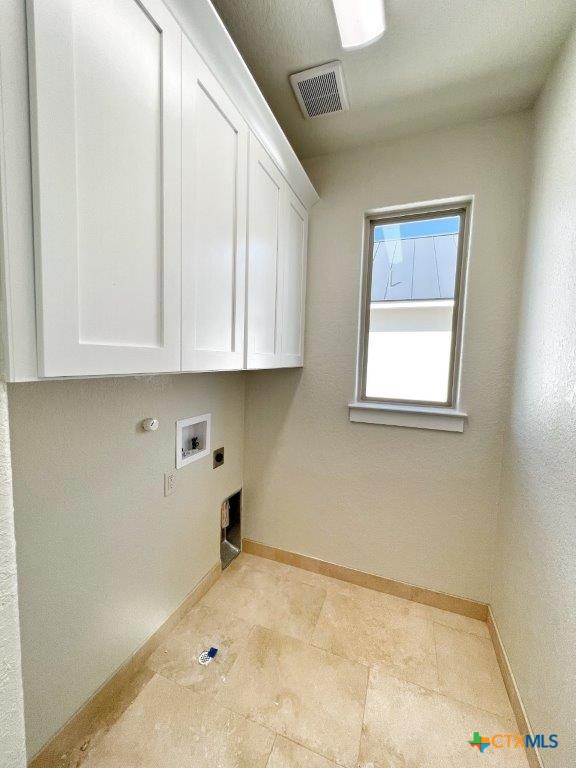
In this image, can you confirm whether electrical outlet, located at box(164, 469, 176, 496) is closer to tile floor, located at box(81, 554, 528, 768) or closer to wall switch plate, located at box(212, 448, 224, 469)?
wall switch plate, located at box(212, 448, 224, 469)

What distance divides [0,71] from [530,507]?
6.28 feet

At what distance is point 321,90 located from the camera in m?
1.34

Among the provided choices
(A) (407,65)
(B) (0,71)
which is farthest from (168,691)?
(A) (407,65)

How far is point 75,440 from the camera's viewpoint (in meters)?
0.99

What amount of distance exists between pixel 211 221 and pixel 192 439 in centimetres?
108

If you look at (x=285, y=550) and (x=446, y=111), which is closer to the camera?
(x=446, y=111)

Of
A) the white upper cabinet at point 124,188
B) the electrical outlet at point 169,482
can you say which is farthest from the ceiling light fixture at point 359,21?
the electrical outlet at point 169,482

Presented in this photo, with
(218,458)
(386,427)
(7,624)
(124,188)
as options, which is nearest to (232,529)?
(218,458)

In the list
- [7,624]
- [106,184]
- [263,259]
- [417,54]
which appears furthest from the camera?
[263,259]

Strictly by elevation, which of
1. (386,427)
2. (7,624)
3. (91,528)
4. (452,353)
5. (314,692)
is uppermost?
(452,353)

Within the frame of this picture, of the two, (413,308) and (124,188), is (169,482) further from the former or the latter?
(413,308)

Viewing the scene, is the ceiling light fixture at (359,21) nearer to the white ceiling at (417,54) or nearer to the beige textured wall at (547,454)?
the white ceiling at (417,54)

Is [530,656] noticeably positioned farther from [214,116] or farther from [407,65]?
[407,65]

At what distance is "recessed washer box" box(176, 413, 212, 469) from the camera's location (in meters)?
1.45
